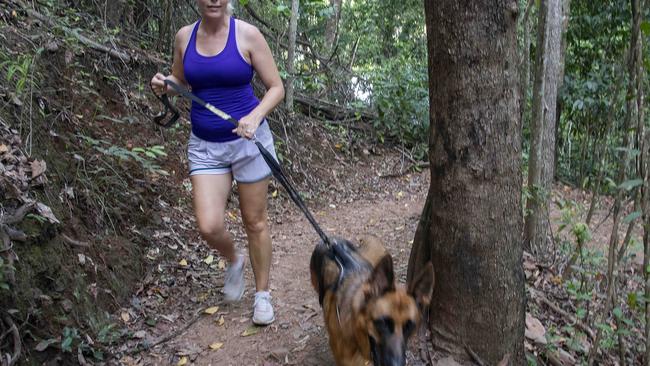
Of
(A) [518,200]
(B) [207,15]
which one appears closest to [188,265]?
(B) [207,15]

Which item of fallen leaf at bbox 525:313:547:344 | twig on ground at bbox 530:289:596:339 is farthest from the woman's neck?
twig on ground at bbox 530:289:596:339

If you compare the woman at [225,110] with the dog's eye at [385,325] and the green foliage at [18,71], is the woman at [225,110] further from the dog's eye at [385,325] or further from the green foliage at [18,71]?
the dog's eye at [385,325]

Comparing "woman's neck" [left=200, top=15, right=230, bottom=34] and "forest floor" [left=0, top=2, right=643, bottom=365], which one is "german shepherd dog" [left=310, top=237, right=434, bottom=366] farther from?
"woman's neck" [left=200, top=15, right=230, bottom=34]


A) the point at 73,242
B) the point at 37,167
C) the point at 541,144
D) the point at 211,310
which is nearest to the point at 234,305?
the point at 211,310

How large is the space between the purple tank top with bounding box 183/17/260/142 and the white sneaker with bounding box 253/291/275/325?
1.28m

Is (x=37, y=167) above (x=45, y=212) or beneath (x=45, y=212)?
above

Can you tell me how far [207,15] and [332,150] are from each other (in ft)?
21.6

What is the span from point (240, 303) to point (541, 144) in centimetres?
389

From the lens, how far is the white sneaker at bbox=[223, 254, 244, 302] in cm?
426

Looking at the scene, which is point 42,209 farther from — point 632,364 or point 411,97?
point 411,97

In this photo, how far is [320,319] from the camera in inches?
167

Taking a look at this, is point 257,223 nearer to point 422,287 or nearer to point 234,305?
point 234,305

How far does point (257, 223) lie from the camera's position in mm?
3967

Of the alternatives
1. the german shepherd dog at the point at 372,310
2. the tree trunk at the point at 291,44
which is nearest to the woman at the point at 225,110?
the german shepherd dog at the point at 372,310
